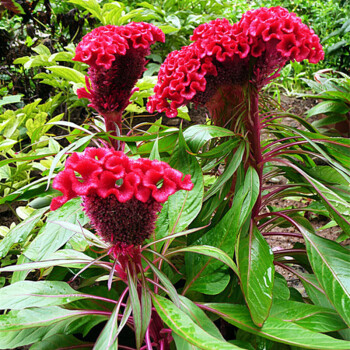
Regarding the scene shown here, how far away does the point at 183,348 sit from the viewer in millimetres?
832

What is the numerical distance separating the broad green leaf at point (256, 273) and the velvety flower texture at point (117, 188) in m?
0.31

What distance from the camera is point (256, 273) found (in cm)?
97

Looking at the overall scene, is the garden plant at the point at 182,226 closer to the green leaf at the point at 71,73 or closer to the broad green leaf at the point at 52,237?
the broad green leaf at the point at 52,237

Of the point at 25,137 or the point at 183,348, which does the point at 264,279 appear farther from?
the point at 25,137

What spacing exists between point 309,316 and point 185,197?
443mm

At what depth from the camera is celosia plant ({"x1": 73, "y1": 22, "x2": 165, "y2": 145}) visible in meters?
1.16

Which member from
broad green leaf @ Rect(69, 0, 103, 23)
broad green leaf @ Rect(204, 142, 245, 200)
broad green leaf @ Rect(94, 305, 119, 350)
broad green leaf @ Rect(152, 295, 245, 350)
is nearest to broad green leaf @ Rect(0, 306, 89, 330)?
broad green leaf @ Rect(94, 305, 119, 350)

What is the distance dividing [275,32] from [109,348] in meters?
0.93

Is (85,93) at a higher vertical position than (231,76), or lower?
lower

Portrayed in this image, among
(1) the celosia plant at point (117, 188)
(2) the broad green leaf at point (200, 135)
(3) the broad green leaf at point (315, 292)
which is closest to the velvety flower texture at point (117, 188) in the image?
(1) the celosia plant at point (117, 188)

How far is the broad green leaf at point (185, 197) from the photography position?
102 centimetres

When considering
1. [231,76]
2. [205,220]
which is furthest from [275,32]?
[205,220]

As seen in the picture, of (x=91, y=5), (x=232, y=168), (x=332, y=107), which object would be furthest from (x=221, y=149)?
(x=91, y=5)

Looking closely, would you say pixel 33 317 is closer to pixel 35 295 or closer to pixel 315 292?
pixel 35 295
